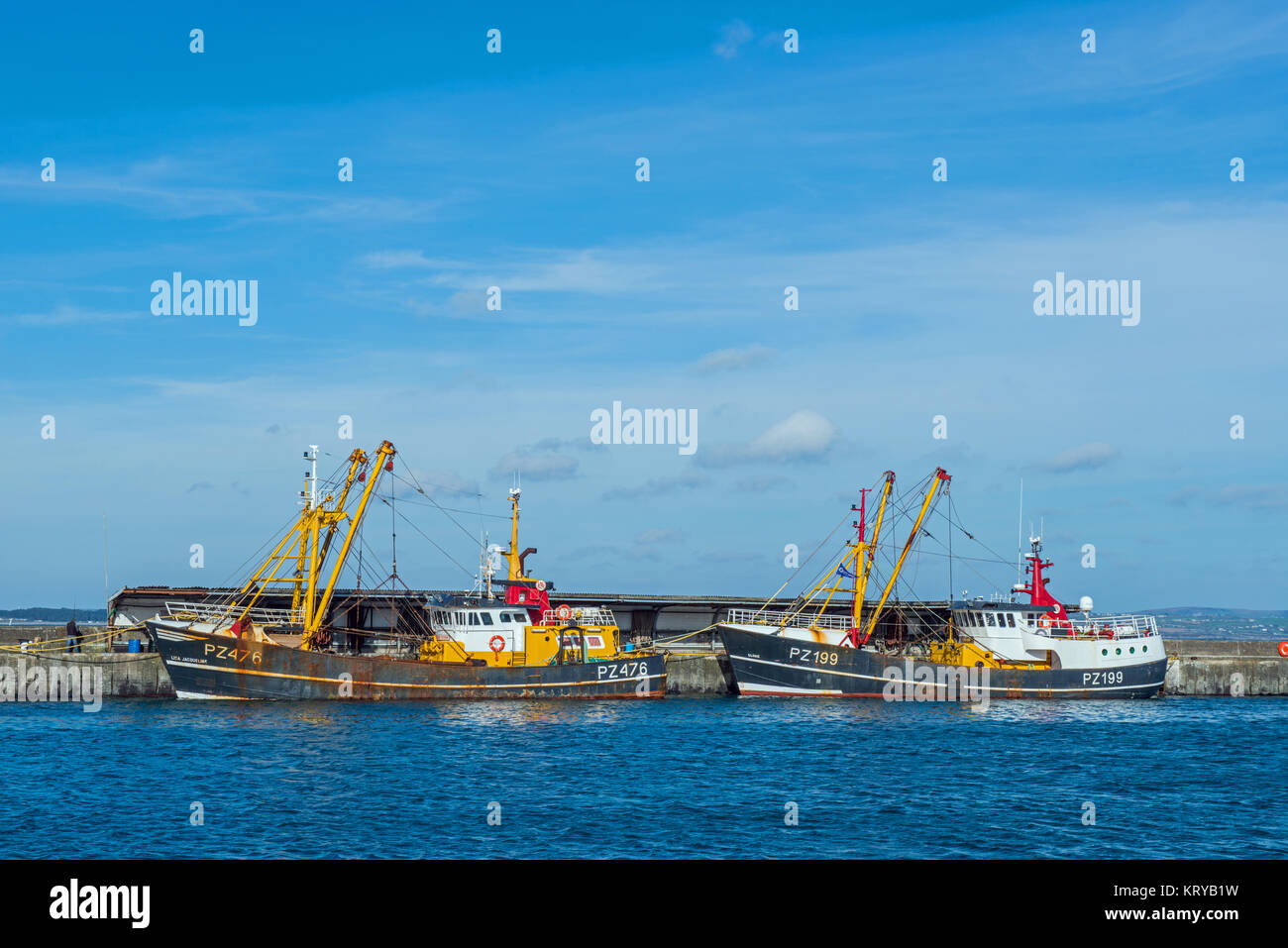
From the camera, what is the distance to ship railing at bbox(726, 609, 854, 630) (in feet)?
209

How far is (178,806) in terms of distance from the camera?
31.4 metres

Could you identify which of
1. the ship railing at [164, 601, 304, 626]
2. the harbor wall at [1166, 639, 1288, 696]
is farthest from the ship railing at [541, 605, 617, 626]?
the harbor wall at [1166, 639, 1288, 696]

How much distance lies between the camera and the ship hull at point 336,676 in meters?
53.1

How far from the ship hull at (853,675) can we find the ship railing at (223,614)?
25297 mm

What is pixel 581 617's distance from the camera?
2456 inches

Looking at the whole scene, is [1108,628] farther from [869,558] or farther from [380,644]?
[380,644]

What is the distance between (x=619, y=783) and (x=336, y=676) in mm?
23923

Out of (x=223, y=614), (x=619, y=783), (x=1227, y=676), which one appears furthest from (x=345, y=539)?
(x=1227, y=676)

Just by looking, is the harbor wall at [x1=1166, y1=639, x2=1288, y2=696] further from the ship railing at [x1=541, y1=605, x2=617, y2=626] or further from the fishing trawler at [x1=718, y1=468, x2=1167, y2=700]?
the ship railing at [x1=541, y1=605, x2=617, y2=626]

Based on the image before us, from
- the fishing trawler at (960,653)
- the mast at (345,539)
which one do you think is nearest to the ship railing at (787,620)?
the fishing trawler at (960,653)

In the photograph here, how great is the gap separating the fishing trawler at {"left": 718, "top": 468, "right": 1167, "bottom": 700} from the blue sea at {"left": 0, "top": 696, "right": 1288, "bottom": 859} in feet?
17.8
